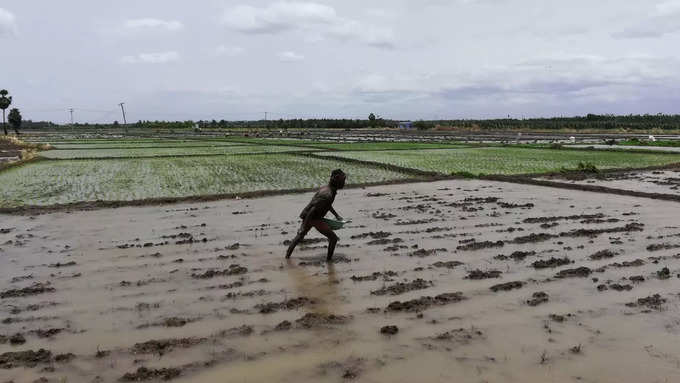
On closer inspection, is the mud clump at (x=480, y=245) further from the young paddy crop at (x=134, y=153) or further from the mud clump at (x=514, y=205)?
the young paddy crop at (x=134, y=153)

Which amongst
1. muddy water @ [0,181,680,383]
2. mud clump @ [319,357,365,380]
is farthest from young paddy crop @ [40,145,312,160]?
mud clump @ [319,357,365,380]

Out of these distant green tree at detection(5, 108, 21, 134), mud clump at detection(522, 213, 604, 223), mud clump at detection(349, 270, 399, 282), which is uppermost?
distant green tree at detection(5, 108, 21, 134)

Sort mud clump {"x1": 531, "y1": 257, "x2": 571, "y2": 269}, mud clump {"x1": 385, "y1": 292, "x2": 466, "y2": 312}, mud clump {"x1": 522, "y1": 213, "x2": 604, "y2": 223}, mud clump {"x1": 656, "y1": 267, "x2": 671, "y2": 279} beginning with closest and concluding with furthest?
mud clump {"x1": 385, "y1": 292, "x2": 466, "y2": 312} → mud clump {"x1": 656, "y1": 267, "x2": 671, "y2": 279} → mud clump {"x1": 531, "y1": 257, "x2": 571, "y2": 269} → mud clump {"x1": 522, "y1": 213, "x2": 604, "y2": 223}

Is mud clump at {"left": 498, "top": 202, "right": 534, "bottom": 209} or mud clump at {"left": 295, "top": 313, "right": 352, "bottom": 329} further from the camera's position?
mud clump at {"left": 498, "top": 202, "right": 534, "bottom": 209}

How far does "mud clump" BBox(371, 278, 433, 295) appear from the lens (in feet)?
17.6

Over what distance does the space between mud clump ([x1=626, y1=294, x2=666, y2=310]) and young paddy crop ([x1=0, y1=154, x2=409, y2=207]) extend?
32.5 feet

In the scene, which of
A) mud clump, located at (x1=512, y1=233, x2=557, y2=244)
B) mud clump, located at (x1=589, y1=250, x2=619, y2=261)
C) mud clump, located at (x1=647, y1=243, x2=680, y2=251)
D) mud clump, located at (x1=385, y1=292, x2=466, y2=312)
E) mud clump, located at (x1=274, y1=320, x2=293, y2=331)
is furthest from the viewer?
mud clump, located at (x1=512, y1=233, x2=557, y2=244)

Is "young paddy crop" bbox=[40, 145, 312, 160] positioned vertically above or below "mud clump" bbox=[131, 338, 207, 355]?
above

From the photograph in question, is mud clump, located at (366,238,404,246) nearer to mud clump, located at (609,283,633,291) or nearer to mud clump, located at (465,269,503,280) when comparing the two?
mud clump, located at (465,269,503,280)

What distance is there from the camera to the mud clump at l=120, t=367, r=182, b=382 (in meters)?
3.65

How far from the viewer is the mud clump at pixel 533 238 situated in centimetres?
753

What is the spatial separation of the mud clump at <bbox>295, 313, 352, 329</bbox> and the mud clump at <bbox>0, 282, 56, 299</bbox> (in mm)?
2811

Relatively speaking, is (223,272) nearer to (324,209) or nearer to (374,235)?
(324,209)

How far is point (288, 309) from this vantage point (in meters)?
4.98
